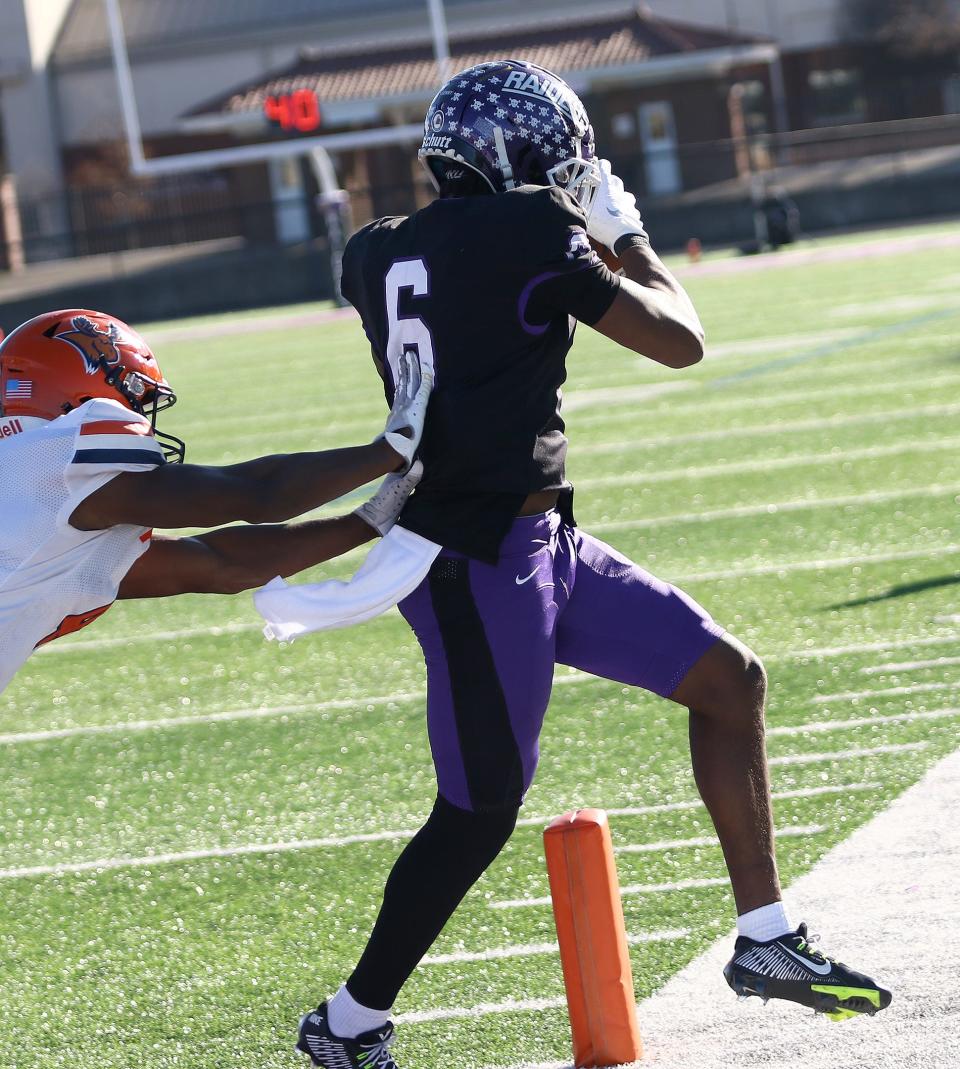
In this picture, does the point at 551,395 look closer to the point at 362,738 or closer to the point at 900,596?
the point at 362,738

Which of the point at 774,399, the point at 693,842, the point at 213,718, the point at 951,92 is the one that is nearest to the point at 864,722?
the point at 693,842

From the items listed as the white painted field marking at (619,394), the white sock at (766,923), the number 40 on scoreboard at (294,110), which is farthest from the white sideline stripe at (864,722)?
the number 40 on scoreboard at (294,110)

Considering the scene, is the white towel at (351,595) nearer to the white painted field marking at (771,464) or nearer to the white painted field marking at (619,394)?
the white painted field marking at (771,464)

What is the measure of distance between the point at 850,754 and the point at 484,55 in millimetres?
35464

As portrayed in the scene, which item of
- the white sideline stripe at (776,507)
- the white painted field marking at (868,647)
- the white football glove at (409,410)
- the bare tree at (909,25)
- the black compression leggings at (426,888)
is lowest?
the white painted field marking at (868,647)

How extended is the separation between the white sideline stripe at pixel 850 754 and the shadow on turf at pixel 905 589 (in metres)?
1.77

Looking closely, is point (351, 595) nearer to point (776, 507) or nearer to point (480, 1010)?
point (480, 1010)

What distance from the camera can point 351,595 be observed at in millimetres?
3166

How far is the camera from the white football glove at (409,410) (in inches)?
124

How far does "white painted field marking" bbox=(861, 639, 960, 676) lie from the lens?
225 inches

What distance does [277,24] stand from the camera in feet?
147

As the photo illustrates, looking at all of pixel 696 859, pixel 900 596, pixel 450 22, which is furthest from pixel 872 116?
pixel 696 859

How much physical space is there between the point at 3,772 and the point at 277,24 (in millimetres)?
41325

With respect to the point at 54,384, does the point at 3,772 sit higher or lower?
lower
